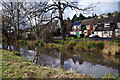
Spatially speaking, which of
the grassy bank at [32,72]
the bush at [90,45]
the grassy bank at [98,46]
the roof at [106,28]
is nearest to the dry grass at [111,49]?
the grassy bank at [98,46]

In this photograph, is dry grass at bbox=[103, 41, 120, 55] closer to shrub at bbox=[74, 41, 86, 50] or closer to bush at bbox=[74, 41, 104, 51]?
bush at bbox=[74, 41, 104, 51]

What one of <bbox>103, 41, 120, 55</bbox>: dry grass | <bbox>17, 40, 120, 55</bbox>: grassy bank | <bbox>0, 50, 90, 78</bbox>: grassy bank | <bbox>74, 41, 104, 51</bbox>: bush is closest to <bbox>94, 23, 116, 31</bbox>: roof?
<bbox>17, 40, 120, 55</bbox>: grassy bank

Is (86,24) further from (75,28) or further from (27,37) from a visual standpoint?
(27,37)

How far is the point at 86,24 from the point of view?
138 ft

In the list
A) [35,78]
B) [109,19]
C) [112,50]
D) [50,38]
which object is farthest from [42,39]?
[109,19]

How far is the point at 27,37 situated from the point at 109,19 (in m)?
25.7

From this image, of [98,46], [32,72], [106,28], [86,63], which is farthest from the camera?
[106,28]

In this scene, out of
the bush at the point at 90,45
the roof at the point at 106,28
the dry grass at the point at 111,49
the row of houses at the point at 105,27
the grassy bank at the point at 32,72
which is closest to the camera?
the grassy bank at the point at 32,72

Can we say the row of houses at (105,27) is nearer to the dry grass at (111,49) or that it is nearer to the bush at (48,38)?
the bush at (48,38)

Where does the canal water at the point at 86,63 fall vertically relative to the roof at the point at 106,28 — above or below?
below

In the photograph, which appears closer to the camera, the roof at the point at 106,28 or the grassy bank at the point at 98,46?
the grassy bank at the point at 98,46

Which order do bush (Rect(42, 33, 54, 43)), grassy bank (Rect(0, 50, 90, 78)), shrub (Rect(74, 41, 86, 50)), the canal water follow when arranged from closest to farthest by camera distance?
grassy bank (Rect(0, 50, 90, 78)) < the canal water < shrub (Rect(74, 41, 86, 50)) < bush (Rect(42, 33, 54, 43))

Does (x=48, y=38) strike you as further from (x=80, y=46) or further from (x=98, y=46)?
(x=98, y=46)

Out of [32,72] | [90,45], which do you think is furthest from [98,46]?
[32,72]
